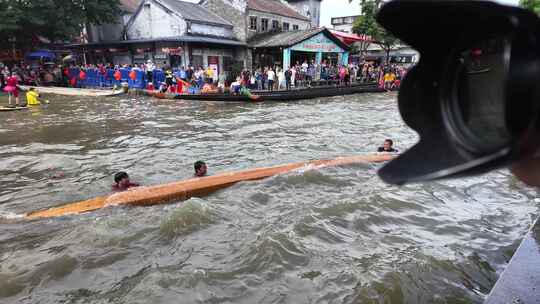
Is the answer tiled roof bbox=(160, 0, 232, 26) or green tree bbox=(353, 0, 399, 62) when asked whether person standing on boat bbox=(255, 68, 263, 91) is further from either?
green tree bbox=(353, 0, 399, 62)

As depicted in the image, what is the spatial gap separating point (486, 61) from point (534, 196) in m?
7.10

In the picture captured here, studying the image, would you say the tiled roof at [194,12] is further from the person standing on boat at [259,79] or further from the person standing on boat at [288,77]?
the person standing on boat at [288,77]

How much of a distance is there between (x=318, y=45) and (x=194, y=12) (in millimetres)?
9534

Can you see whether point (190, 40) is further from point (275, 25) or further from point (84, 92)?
point (275, 25)

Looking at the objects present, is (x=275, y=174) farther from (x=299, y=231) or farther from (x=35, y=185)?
(x=35, y=185)

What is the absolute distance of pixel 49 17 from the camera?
26.4m

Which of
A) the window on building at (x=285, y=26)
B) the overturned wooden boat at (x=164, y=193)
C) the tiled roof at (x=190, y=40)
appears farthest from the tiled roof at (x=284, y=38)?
the overturned wooden boat at (x=164, y=193)

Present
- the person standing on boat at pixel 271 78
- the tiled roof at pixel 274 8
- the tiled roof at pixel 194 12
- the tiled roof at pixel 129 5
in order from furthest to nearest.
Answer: the tiled roof at pixel 129 5 < the tiled roof at pixel 274 8 < the tiled roof at pixel 194 12 < the person standing on boat at pixel 271 78

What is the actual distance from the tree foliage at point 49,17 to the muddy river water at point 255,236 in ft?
61.7

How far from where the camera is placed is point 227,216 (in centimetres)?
571

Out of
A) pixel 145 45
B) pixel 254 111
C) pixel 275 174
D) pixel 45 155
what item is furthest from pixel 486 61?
pixel 145 45

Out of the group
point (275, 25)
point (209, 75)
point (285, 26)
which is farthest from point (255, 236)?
point (285, 26)

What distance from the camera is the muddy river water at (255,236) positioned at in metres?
3.96

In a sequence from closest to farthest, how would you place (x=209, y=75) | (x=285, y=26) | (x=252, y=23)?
(x=209, y=75) → (x=252, y=23) → (x=285, y=26)
